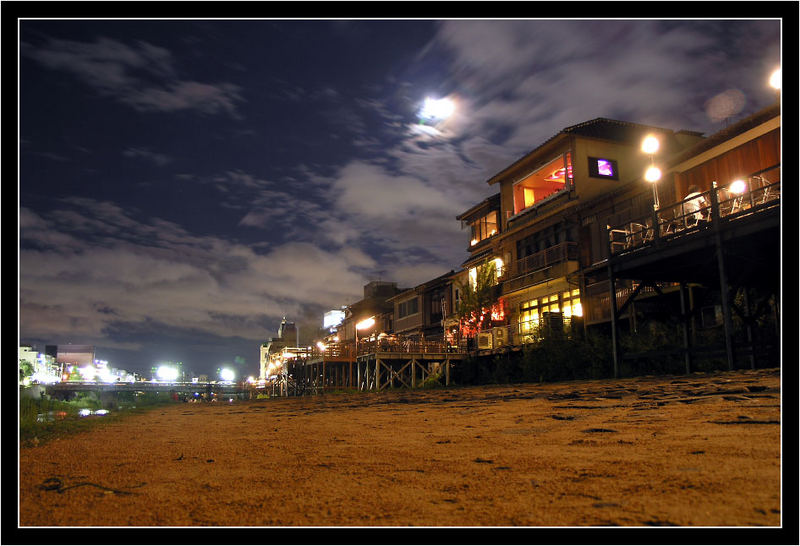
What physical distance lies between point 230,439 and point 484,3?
7.16m

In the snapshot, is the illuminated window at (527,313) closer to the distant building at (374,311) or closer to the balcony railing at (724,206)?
the balcony railing at (724,206)

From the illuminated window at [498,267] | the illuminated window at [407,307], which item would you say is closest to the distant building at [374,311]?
the illuminated window at [407,307]

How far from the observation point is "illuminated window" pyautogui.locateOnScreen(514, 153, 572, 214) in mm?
30406

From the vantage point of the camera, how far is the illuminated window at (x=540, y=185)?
30.4 m

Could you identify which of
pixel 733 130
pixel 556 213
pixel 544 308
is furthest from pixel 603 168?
pixel 733 130

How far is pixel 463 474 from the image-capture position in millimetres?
4488

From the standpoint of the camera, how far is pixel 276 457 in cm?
609

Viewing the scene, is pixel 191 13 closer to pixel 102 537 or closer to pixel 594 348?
pixel 102 537

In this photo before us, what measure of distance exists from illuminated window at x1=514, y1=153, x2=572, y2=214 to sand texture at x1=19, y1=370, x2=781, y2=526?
2371 centimetres

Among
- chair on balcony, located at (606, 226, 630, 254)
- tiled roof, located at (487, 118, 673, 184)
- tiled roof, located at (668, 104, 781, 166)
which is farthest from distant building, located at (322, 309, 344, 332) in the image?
tiled roof, located at (668, 104, 781, 166)

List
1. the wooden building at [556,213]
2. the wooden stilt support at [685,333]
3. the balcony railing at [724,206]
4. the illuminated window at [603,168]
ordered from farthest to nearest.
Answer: the illuminated window at [603,168] → the wooden building at [556,213] → the wooden stilt support at [685,333] → the balcony railing at [724,206]

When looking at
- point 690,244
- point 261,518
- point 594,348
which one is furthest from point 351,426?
point 594,348

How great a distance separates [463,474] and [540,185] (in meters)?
30.0

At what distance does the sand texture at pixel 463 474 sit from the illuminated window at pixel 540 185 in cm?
2371
